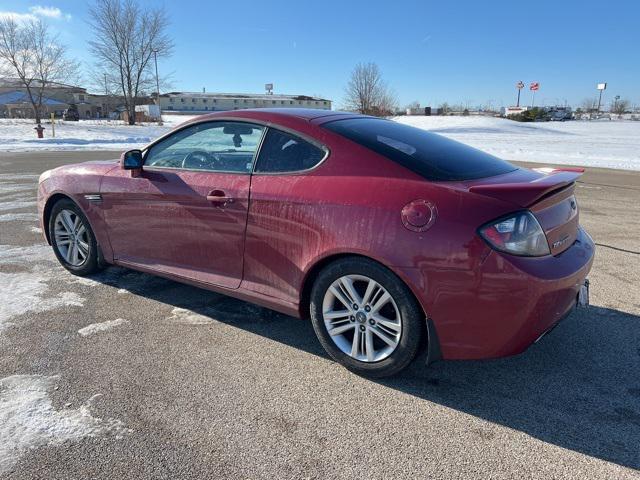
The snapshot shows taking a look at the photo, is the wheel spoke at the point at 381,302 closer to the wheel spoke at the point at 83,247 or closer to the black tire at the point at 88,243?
the black tire at the point at 88,243

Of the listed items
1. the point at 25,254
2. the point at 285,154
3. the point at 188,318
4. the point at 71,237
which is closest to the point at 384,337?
the point at 285,154

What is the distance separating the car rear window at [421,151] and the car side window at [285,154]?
20 centimetres

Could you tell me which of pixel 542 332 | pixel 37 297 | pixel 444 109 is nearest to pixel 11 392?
pixel 37 297

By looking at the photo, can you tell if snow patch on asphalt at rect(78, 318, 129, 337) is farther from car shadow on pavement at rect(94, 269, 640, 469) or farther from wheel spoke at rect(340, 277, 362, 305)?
wheel spoke at rect(340, 277, 362, 305)

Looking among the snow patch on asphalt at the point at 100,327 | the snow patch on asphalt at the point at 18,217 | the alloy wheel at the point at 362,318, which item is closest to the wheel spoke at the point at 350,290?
the alloy wheel at the point at 362,318

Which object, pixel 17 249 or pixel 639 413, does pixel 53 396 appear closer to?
pixel 639 413

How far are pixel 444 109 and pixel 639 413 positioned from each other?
3617 inches

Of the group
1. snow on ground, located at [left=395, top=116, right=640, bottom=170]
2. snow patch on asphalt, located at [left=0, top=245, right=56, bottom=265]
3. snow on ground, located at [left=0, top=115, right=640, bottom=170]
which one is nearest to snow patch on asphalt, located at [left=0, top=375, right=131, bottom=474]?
snow on ground, located at [left=0, top=115, right=640, bottom=170]

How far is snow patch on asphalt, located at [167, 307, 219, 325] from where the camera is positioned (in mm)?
3562

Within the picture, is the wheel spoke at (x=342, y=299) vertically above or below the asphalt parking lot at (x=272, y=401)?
above

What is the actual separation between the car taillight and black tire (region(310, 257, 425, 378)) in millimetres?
518

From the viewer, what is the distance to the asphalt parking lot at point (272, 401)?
6.99ft

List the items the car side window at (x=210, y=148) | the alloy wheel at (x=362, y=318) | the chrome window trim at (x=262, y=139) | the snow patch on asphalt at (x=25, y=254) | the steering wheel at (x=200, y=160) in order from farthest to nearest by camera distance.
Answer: the snow patch on asphalt at (x=25, y=254) → the steering wheel at (x=200, y=160) → the car side window at (x=210, y=148) → the chrome window trim at (x=262, y=139) → the alloy wheel at (x=362, y=318)

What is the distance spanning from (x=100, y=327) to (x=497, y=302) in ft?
8.96
